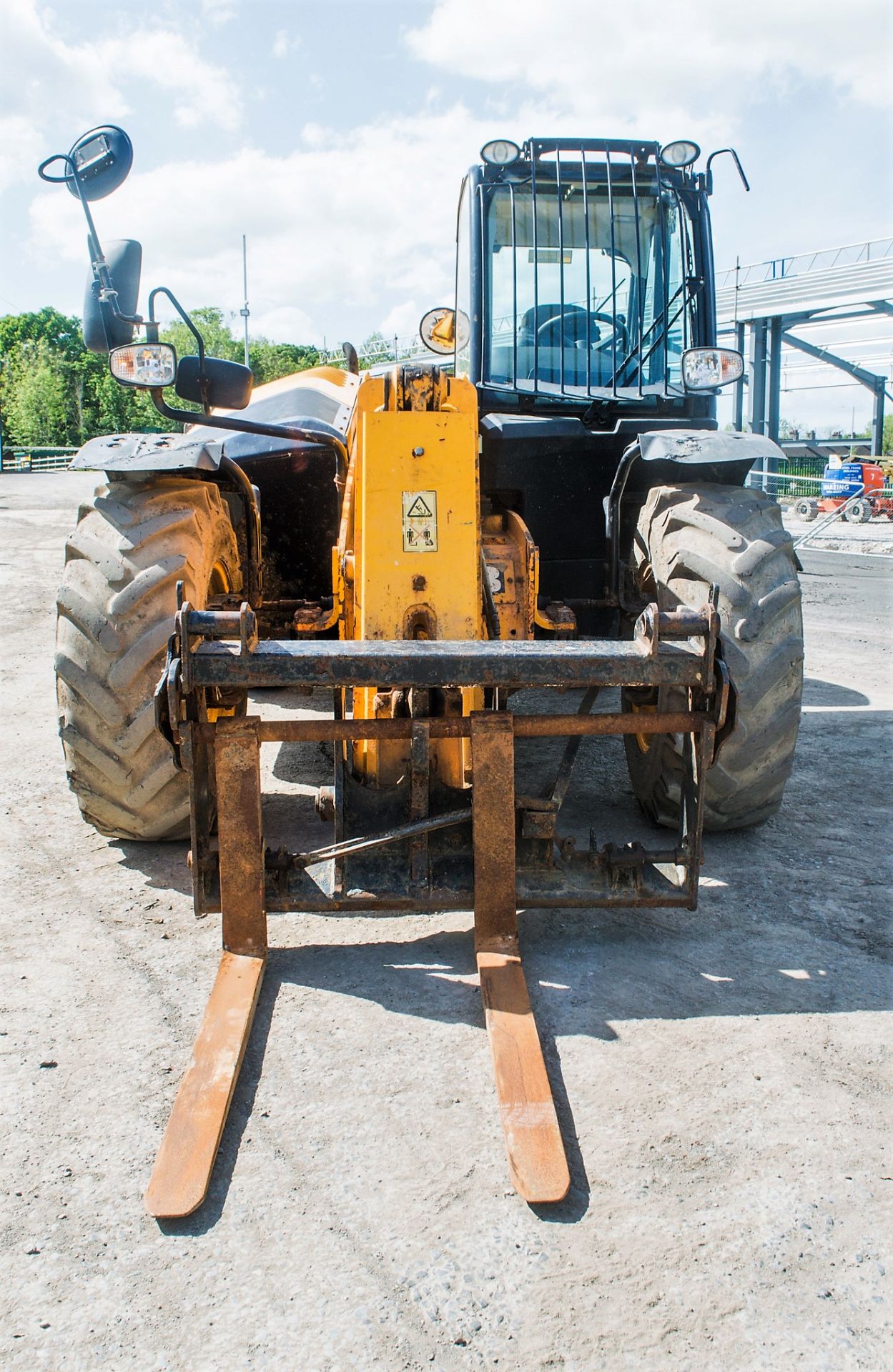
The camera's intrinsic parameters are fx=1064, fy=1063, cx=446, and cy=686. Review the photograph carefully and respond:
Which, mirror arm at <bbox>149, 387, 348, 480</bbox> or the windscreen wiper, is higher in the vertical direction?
the windscreen wiper

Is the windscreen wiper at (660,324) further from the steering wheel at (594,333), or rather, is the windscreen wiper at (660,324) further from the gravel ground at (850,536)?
the gravel ground at (850,536)

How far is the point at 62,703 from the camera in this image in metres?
4.02

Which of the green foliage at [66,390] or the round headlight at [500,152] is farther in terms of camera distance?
the green foliage at [66,390]

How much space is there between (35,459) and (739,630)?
39.8m

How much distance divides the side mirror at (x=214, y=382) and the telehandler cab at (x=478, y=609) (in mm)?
13

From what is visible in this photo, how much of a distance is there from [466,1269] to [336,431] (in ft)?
14.4

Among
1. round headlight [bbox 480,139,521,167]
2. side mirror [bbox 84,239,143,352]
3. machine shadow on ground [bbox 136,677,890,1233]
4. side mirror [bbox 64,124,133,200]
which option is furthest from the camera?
round headlight [bbox 480,139,521,167]

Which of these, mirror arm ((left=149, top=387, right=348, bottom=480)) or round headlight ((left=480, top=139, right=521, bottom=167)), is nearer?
mirror arm ((left=149, top=387, right=348, bottom=480))

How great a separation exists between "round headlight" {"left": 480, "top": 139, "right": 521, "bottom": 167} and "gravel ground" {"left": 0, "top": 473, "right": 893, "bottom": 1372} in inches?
135

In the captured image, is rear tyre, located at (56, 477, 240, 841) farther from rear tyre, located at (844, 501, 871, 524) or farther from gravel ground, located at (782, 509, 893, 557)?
rear tyre, located at (844, 501, 871, 524)

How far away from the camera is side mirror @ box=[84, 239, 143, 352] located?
11.9 feet

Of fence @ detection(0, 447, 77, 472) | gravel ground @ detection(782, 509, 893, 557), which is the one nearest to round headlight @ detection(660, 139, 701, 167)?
gravel ground @ detection(782, 509, 893, 557)

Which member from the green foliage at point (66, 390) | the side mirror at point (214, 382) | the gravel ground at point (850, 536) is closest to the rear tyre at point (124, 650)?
the side mirror at point (214, 382)

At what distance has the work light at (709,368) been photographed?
444cm
